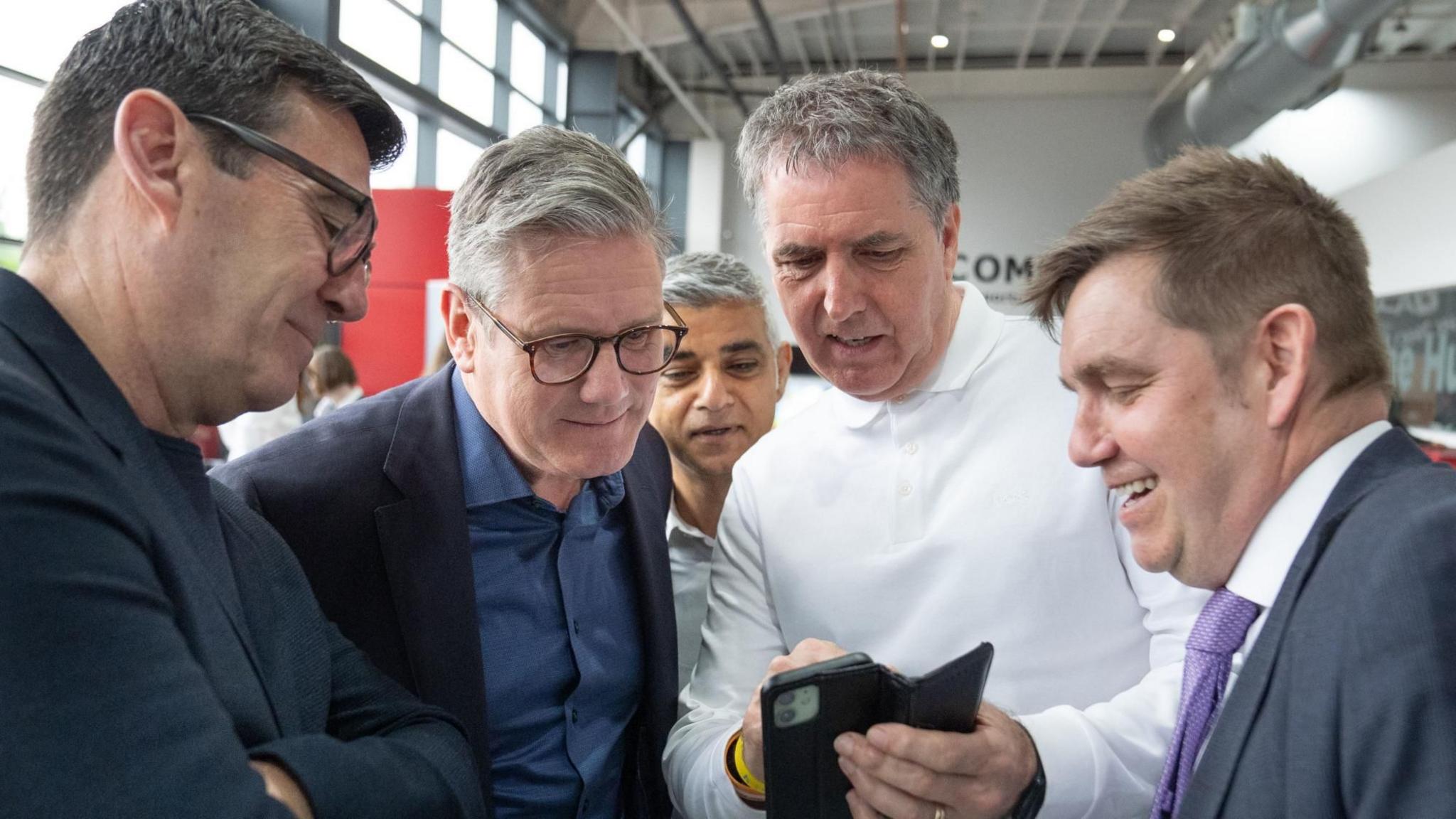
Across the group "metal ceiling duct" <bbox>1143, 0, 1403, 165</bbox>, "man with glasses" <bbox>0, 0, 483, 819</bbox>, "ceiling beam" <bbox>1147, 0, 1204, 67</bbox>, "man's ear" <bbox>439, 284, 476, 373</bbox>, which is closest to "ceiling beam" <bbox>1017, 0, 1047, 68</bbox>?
"ceiling beam" <bbox>1147, 0, 1204, 67</bbox>

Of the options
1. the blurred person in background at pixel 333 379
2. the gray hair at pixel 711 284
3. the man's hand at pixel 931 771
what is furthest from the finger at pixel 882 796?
the blurred person in background at pixel 333 379

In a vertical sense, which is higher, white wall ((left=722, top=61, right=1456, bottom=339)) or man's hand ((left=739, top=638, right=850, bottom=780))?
white wall ((left=722, top=61, right=1456, bottom=339))

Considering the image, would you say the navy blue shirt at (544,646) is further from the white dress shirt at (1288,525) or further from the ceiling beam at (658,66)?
the ceiling beam at (658,66)

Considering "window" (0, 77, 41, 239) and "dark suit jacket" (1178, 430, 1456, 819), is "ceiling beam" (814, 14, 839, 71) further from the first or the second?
"dark suit jacket" (1178, 430, 1456, 819)

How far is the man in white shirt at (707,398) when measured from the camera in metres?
2.81

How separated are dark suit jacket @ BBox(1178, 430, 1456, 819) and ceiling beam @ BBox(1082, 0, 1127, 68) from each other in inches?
584

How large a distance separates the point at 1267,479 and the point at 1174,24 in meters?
15.8

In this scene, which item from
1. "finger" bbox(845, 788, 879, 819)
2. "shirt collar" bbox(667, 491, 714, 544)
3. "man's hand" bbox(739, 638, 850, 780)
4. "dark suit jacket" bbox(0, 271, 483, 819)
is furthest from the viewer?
"shirt collar" bbox(667, 491, 714, 544)

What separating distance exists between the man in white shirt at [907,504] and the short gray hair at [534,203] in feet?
1.08

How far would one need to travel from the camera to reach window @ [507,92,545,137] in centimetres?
1275

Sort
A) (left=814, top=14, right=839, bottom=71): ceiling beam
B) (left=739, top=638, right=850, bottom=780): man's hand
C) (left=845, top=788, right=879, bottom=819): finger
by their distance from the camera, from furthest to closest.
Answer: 1. (left=814, top=14, right=839, bottom=71): ceiling beam
2. (left=739, top=638, right=850, bottom=780): man's hand
3. (left=845, top=788, right=879, bottom=819): finger

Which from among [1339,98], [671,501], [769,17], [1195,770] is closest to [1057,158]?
[1339,98]

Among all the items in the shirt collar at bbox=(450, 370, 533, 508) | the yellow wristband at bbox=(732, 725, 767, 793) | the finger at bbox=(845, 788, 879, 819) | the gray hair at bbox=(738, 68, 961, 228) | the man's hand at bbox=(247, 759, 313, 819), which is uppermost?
the gray hair at bbox=(738, 68, 961, 228)

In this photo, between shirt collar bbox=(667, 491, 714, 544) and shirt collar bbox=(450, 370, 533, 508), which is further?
shirt collar bbox=(667, 491, 714, 544)
